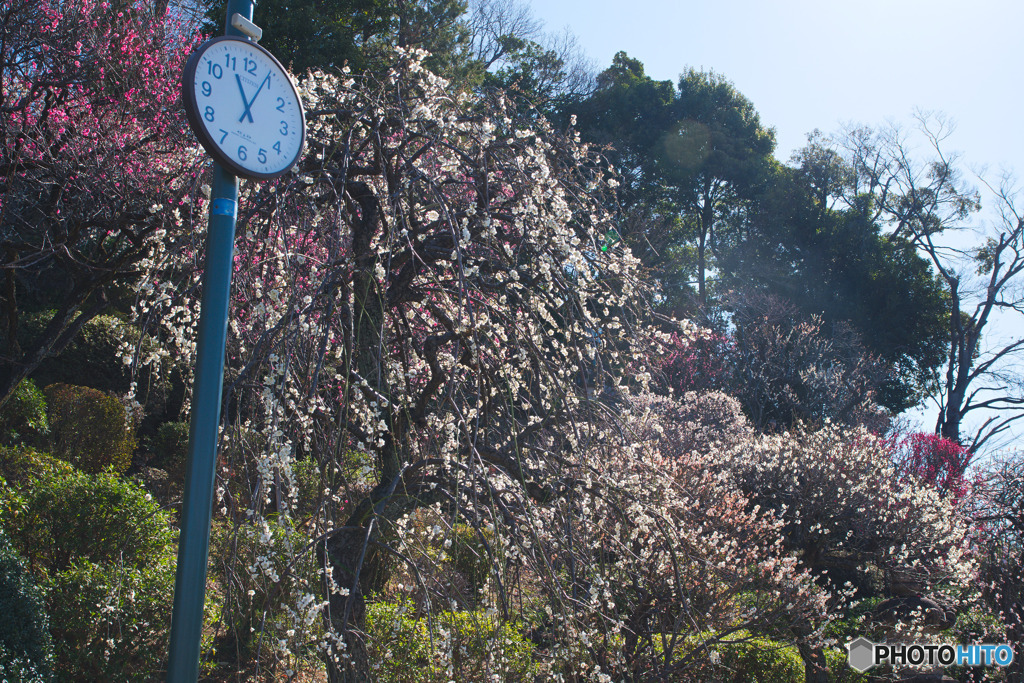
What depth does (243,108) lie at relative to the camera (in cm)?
220

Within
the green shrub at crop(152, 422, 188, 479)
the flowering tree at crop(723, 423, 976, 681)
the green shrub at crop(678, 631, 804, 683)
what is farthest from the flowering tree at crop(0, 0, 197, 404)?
the flowering tree at crop(723, 423, 976, 681)

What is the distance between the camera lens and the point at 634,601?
3857 mm

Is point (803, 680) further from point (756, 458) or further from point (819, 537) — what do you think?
point (756, 458)

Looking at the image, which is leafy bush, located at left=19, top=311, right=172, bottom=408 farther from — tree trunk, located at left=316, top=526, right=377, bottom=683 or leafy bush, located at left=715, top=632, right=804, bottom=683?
leafy bush, located at left=715, top=632, right=804, bottom=683

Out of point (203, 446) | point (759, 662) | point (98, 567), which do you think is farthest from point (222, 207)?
point (759, 662)

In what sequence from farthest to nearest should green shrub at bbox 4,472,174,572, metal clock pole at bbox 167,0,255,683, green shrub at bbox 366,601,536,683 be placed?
green shrub at bbox 4,472,174,572 < green shrub at bbox 366,601,536,683 < metal clock pole at bbox 167,0,255,683

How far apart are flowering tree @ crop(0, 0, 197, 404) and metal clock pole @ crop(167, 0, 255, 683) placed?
3.76m

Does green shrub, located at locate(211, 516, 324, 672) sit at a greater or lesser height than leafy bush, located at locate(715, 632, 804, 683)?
greater

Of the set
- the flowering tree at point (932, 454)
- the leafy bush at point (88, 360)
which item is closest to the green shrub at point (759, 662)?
the leafy bush at point (88, 360)

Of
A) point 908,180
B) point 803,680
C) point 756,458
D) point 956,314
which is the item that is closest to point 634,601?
point 803,680

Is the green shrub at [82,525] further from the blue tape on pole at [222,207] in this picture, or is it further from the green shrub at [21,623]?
the blue tape on pole at [222,207]

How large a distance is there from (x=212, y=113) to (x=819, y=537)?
6.72m

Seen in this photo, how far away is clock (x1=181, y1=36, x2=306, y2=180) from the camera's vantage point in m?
2.07

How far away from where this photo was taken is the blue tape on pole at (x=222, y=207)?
85.0 inches
